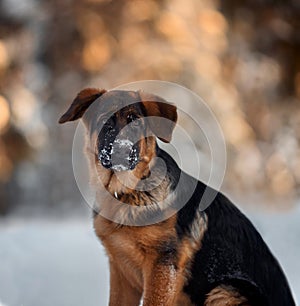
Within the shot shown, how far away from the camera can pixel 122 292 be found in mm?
5234

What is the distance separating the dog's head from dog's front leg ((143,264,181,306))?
0.64 m

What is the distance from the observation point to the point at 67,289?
7016mm

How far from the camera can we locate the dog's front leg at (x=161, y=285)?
15.5 feet

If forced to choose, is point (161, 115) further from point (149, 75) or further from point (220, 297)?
point (149, 75)

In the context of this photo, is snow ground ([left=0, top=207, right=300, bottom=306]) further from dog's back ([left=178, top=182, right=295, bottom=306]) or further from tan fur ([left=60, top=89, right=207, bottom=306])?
dog's back ([left=178, top=182, right=295, bottom=306])

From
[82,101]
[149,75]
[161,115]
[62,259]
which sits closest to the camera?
[161,115]

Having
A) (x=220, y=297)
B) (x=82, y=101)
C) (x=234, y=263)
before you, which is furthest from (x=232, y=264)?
(x=82, y=101)

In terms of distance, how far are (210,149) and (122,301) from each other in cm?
710

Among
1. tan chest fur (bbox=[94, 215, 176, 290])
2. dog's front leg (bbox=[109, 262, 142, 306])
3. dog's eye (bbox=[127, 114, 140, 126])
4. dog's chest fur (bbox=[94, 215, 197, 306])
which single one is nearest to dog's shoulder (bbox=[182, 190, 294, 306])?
dog's chest fur (bbox=[94, 215, 197, 306])

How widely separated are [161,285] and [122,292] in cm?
60

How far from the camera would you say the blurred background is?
12.1m

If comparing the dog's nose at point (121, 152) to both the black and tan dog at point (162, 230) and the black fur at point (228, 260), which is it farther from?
the black fur at point (228, 260)

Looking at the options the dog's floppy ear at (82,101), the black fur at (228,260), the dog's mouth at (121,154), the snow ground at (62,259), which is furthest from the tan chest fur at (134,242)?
the snow ground at (62,259)

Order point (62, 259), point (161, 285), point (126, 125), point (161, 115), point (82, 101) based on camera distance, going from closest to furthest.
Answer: point (161, 285) → point (126, 125) → point (161, 115) → point (82, 101) → point (62, 259)
